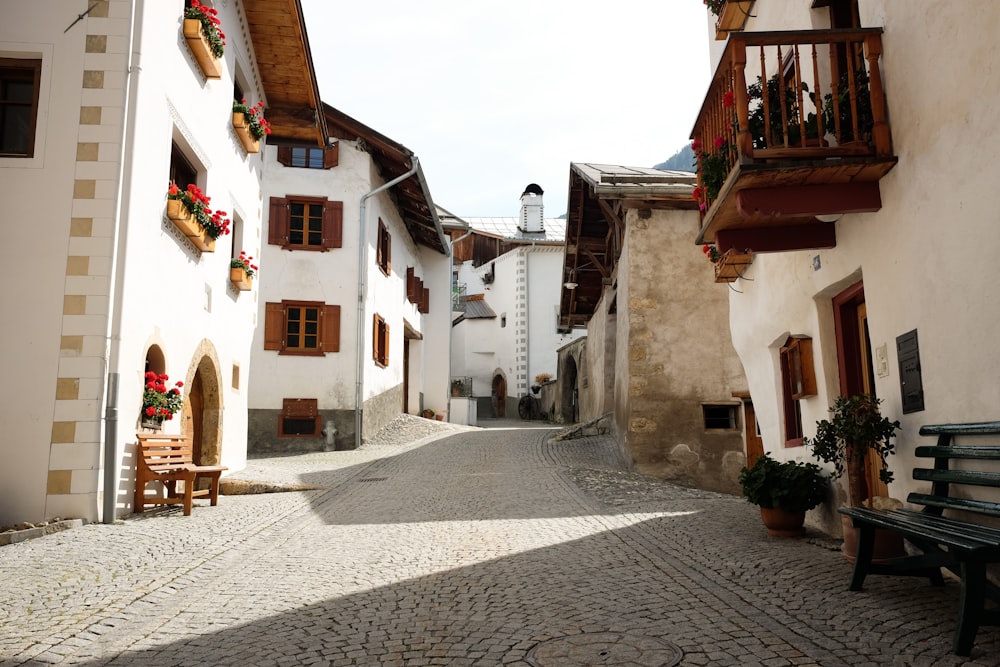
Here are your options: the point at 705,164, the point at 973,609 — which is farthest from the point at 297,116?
the point at 973,609

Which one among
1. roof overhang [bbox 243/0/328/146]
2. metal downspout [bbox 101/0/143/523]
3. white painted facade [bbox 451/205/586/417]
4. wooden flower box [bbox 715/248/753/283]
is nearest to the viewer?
metal downspout [bbox 101/0/143/523]

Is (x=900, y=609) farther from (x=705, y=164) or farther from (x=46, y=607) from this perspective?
(x=46, y=607)

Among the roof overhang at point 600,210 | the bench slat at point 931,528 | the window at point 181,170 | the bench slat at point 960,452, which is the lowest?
the bench slat at point 931,528

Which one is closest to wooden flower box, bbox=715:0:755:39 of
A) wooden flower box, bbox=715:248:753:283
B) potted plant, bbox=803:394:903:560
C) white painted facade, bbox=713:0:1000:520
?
wooden flower box, bbox=715:248:753:283

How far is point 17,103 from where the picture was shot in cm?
838

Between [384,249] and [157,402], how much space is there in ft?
42.5

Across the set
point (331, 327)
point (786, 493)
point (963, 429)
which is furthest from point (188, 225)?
point (331, 327)

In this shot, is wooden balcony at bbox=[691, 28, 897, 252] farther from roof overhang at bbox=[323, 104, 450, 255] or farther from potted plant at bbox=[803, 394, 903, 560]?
roof overhang at bbox=[323, 104, 450, 255]

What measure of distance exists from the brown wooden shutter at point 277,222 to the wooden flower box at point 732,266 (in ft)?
39.3

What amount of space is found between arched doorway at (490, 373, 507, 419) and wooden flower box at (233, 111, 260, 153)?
29255mm

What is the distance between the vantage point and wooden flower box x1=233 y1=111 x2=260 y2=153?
11891mm

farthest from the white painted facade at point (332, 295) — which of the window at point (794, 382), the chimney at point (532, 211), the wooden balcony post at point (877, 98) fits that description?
the chimney at point (532, 211)

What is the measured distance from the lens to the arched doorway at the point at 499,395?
4131cm

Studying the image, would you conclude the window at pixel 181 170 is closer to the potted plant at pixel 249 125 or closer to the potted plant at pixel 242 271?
the potted plant at pixel 249 125
